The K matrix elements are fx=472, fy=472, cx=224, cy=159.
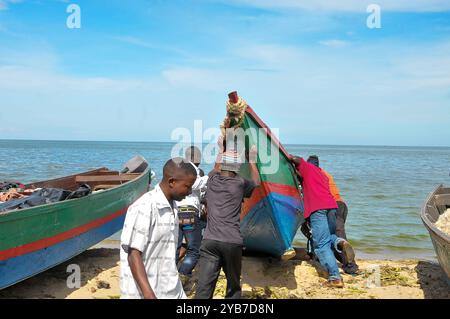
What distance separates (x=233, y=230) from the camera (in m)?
4.57

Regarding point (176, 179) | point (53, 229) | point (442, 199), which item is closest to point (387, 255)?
point (442, 199)

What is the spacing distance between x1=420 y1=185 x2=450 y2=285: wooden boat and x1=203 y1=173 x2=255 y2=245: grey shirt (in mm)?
2347

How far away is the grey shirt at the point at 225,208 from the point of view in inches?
179

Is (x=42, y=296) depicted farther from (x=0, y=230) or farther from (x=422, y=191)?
(x=422, y=191)

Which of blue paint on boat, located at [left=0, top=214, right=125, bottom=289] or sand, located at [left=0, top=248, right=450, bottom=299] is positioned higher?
blue paint on boat, located at [left=0, top=214, right=125, bottom=289]

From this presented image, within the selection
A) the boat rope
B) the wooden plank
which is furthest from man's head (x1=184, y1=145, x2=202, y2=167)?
the wooden plank

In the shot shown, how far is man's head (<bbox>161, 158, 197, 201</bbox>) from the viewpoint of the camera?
318 centimetres

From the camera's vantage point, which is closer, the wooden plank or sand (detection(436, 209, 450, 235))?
sand (detection(436, 209, 450, 235))

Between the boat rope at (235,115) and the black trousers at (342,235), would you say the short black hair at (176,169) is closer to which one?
the boat rope at (235,115)

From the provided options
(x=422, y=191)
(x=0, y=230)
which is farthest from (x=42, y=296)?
(x=422, y=191)

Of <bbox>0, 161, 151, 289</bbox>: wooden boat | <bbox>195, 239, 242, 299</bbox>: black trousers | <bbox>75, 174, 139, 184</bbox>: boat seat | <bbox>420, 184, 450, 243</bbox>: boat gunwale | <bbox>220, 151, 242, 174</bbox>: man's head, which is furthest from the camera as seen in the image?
<bbox>75, 174, 139, 184</bbox>: boat seat

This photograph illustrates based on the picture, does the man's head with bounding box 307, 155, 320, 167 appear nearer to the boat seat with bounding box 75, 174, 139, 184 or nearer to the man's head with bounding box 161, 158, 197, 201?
the man's head with bounding box 161, 158, 197, 201

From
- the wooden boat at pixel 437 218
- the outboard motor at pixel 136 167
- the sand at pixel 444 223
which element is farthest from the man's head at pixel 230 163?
the outboard motor at pixel 136 167

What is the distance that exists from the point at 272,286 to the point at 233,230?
104 inches
